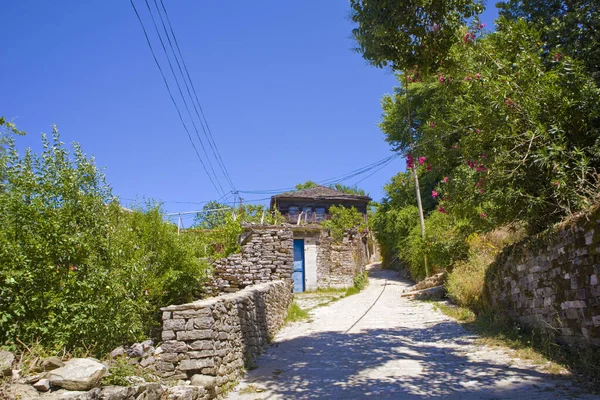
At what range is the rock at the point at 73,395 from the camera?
3189 millimetres

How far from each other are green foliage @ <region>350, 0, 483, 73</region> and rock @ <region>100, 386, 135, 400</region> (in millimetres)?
6202

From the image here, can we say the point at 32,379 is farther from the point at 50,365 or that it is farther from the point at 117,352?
the point at 117,352

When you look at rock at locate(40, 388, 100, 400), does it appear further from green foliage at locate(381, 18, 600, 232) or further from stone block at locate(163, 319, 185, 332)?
green foliage at locate(381, 18, 600, 232)

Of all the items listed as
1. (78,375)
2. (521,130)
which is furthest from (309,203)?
(78,375)

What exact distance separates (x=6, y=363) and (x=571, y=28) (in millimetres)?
9694

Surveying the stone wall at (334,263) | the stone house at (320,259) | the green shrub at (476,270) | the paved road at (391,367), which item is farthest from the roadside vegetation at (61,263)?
the stone wall at (334,263)

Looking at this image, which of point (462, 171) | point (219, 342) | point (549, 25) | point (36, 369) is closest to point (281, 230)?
point (462, 171)

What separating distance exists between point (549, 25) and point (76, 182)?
9.07 metres

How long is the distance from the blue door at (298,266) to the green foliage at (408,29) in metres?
12.2

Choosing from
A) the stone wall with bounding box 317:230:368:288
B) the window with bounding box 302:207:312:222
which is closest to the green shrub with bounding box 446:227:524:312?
the stone wall with bounding box 317:230:368:288

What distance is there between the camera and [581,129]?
640cm

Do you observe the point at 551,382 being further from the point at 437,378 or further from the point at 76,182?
the point at 76,182

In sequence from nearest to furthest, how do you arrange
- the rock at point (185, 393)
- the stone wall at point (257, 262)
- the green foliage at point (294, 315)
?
the rock at point (185, 393), the green foliage at point (294, 315), the stone wall at point (257, 262)

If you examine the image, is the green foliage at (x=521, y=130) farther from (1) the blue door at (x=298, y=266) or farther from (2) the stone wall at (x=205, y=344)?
(1) the blue door at (x=298, y=266)
